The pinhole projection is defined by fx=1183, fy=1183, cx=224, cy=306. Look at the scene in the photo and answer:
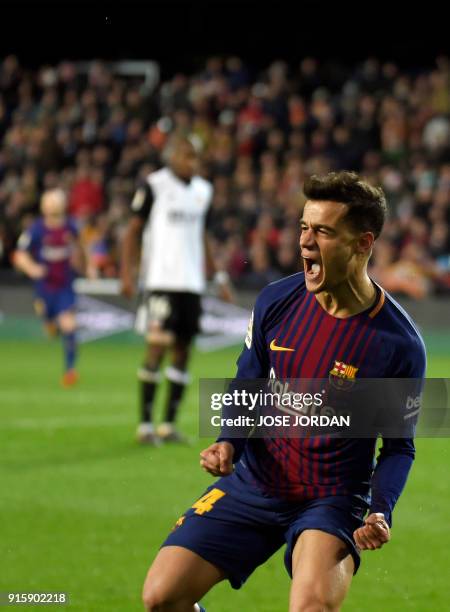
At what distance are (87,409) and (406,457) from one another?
7.05 metres

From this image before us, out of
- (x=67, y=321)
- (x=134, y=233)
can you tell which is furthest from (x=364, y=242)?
(x=67, y=321)

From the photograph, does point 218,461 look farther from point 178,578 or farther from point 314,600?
point 314,600

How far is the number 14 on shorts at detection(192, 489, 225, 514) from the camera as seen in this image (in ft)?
12.6

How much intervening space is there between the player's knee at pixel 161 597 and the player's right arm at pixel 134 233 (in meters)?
5.43

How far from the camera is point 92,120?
75.9 feet

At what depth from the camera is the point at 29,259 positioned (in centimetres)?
1273

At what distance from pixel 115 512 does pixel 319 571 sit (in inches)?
128

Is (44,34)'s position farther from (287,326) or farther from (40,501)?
(287,326)

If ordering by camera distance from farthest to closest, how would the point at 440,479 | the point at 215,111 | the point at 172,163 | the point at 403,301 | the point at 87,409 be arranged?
1. the point at 215,111
2. the point at 403,301
3. the point at 87,409
4. the point at 172,163
5. the point at 440,479

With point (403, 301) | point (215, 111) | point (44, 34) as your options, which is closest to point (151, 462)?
point (403, 301)

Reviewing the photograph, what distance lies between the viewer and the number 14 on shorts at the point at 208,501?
12.6 feet

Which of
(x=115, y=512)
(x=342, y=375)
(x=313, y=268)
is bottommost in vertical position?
(x=115, y=512)
